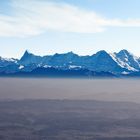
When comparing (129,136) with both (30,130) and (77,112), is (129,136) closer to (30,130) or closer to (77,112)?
(30,130)

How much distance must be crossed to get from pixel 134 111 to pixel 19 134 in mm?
51265

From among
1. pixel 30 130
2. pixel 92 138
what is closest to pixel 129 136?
pixel 92 138

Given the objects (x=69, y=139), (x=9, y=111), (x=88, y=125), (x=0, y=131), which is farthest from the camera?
(x=9, y=111)

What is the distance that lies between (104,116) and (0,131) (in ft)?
123

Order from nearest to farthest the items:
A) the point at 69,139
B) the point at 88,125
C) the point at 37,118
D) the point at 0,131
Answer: the point at 69,139, the point at 0,131, the point at 88,125, the point at 37,118

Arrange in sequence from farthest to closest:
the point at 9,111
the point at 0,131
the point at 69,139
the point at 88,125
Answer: the point at 9,111
the point at 88,125
the point at 0,131
the point at 69,139

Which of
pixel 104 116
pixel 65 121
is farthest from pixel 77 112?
pixel 65 121

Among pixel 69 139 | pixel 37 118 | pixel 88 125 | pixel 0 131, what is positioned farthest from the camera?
pixel 37 118

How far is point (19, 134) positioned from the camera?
267 ft

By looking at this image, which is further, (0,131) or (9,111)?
(9,111)

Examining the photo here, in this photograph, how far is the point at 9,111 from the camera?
11806 cm

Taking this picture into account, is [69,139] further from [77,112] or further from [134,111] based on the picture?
[134,111]

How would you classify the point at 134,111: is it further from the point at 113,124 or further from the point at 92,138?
the point at 92,138

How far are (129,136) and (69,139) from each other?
13988mm
